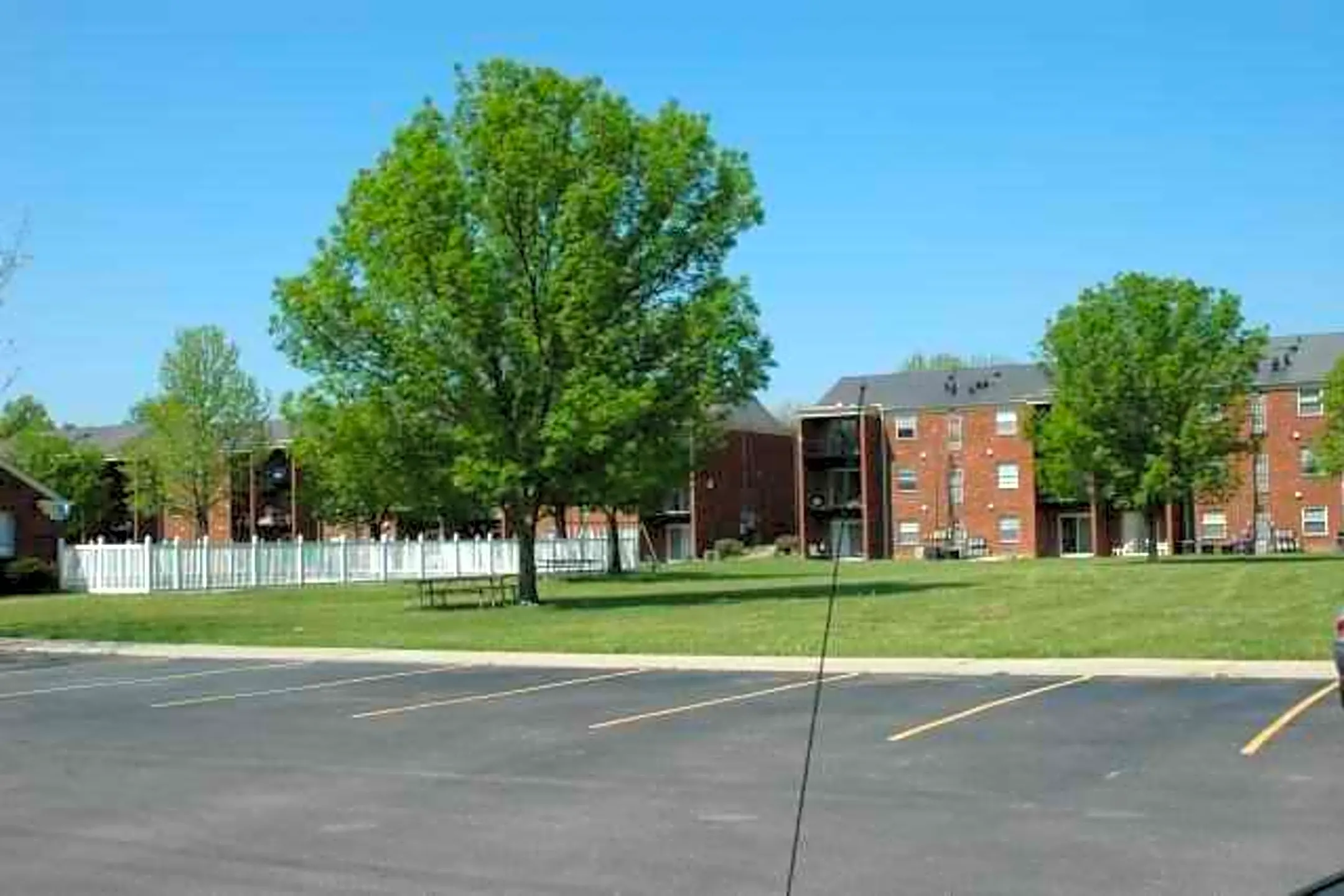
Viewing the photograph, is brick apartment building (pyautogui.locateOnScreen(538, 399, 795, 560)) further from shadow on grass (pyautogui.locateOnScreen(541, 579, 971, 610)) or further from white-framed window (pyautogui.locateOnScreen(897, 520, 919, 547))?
shadow on grass (pyautogui.locateOnScreen(541, 579, 971, 610))

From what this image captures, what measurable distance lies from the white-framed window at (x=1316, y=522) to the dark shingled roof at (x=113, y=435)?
5398cm

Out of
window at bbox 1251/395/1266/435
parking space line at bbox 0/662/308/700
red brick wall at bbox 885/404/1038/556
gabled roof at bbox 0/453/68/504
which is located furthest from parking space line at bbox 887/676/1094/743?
red brick wall at bbox 885/404/1038/556

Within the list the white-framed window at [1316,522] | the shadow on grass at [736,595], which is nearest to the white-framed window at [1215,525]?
the white-framed window at [1316,522]

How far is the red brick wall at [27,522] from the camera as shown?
56938 mm

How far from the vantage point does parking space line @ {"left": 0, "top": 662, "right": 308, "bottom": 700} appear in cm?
2069

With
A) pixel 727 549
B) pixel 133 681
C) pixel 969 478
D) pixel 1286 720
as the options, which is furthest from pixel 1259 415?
pixel 1286 720

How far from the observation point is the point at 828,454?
85188 mm

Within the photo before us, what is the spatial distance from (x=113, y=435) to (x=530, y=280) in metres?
72.2

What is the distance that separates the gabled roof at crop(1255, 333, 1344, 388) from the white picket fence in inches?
1329

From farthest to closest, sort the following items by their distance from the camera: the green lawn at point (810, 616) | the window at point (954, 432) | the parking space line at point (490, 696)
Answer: the window at point (954, 432) < the green lawn at point (810, 616) < the parking space line at point (490, 696)

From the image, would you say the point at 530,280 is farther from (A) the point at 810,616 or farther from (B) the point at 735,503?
(B) the point at 735,503

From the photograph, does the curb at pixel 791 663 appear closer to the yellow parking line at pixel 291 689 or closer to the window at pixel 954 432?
the yellow parking line at pixel 291 689

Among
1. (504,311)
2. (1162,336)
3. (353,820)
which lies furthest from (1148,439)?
(353,820)

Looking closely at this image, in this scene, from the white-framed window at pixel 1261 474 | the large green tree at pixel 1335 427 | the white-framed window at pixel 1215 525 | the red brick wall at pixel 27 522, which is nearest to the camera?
the red brick wall at pixel 27 522
